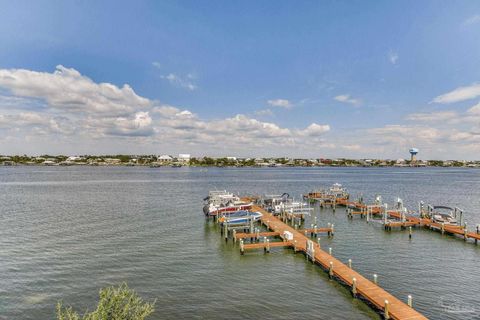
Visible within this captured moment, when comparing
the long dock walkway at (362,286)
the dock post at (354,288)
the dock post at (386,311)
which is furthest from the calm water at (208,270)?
the dock post at (386,311)

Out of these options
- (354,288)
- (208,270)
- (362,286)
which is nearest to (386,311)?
(354,288)

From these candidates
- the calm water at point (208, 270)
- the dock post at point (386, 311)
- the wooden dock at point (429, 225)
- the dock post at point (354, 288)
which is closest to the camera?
the dock post at point (386, 311)

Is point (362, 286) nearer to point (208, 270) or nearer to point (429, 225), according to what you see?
point (208, 270)

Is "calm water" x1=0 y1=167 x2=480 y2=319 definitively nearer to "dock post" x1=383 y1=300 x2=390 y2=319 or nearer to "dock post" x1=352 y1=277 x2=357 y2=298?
"dock post" x1=352 y1=277 x2=357 y2=298

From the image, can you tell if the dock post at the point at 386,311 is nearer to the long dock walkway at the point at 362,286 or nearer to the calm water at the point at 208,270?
the long dock walkway at the point at 362,286

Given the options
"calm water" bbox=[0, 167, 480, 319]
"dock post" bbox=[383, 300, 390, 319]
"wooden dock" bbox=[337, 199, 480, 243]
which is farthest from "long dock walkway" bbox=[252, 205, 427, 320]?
"wooden dock" bbox=[337, 199, 480, 243]

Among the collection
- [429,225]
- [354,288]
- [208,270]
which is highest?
[429,225]

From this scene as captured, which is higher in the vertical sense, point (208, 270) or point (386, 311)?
point (386, 311)

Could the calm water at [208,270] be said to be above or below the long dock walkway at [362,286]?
below

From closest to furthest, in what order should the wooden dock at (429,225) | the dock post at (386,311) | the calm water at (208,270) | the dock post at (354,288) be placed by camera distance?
1. the dock post at (386,311)
2. the calm water at (208,270)
3. the dock post at (354,288)
4. the wooden dock at (429,225)

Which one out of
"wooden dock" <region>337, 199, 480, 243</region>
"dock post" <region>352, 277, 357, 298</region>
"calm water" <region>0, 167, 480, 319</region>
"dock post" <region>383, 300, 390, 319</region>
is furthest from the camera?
"wooden dock" <region>337, 199, 480, 243</region>

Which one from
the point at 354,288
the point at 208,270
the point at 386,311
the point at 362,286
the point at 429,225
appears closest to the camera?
the point at 386,311

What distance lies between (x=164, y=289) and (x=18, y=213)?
48683mm

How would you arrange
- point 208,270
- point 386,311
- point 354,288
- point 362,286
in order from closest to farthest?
point 386,311, point 354,288, point 362,286, point 208,270
